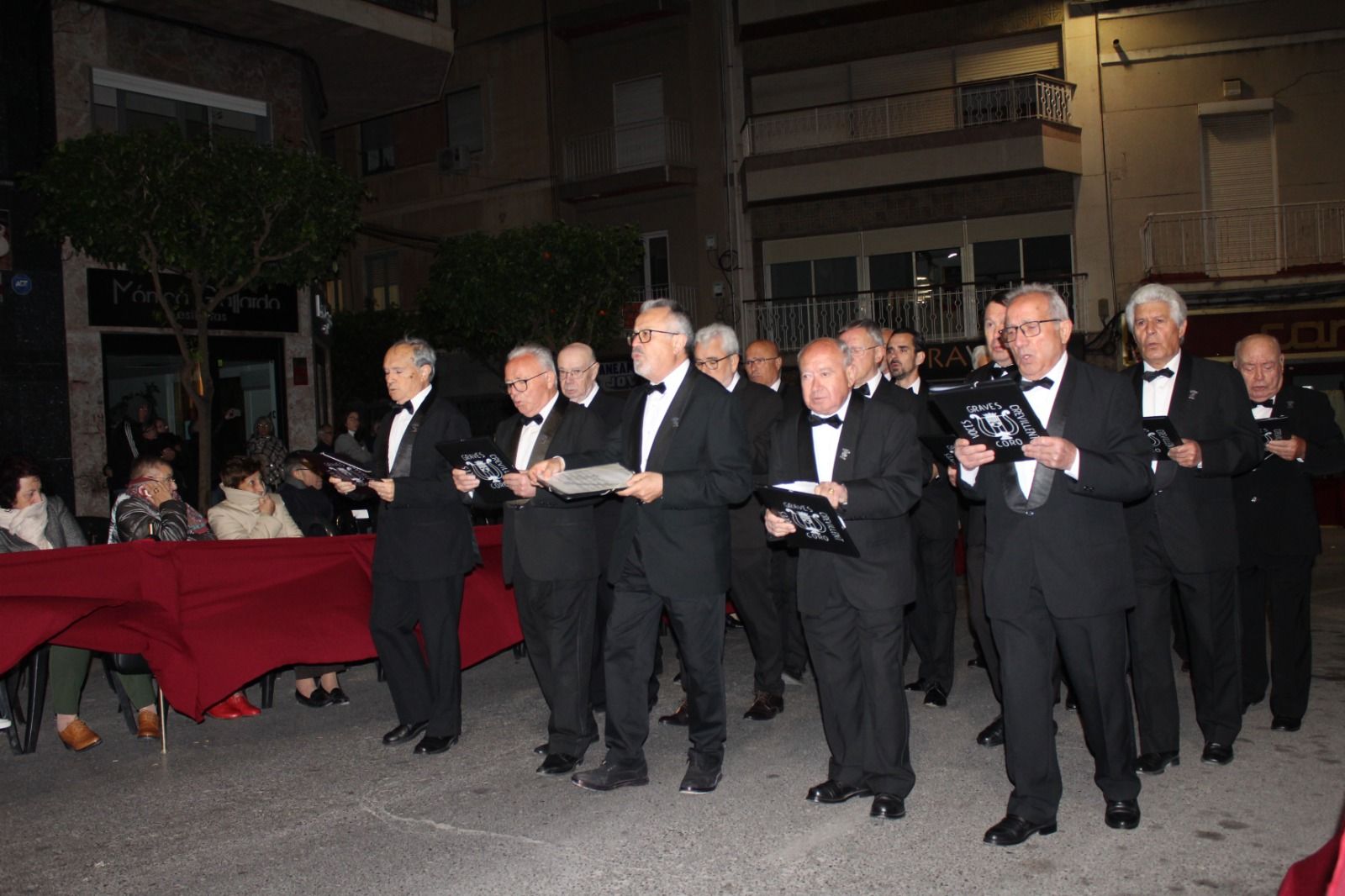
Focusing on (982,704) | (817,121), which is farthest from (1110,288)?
(982,704)

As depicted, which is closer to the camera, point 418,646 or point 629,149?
point 418,646

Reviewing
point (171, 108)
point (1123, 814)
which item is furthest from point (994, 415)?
point (171, 108)

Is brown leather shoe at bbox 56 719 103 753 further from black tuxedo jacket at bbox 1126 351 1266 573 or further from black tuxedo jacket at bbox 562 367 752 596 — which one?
black tuxedo jacket at bbox 1126 351 1266 573

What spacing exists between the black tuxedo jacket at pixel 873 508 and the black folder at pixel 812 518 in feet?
0.38

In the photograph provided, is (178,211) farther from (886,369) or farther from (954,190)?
(954,190)

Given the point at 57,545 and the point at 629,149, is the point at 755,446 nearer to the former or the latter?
the point at 57,545

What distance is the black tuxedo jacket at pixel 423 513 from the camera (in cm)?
645

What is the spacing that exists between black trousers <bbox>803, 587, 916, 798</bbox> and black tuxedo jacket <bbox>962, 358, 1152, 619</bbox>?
1.85ft

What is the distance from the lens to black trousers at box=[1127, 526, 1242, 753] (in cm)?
562

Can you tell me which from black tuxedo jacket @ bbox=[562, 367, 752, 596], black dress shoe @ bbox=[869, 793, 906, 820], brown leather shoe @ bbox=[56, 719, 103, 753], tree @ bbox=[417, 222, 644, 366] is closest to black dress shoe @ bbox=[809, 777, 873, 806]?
black dress shoe @ bbox=[869, 793, 906, 820]

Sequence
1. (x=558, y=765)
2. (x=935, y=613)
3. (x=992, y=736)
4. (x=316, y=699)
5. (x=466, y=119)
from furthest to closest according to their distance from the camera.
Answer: (x=466, y=119) < (x=316, y=699) < (x=935, y=613) < (x=992, y=736) < (x=558, y=765)

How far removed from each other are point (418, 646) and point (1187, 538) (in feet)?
13.1

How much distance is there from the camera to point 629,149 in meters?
27.4

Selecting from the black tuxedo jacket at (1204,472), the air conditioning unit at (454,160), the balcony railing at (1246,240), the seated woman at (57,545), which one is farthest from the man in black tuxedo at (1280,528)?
the air conditioning unit at (454,160)
